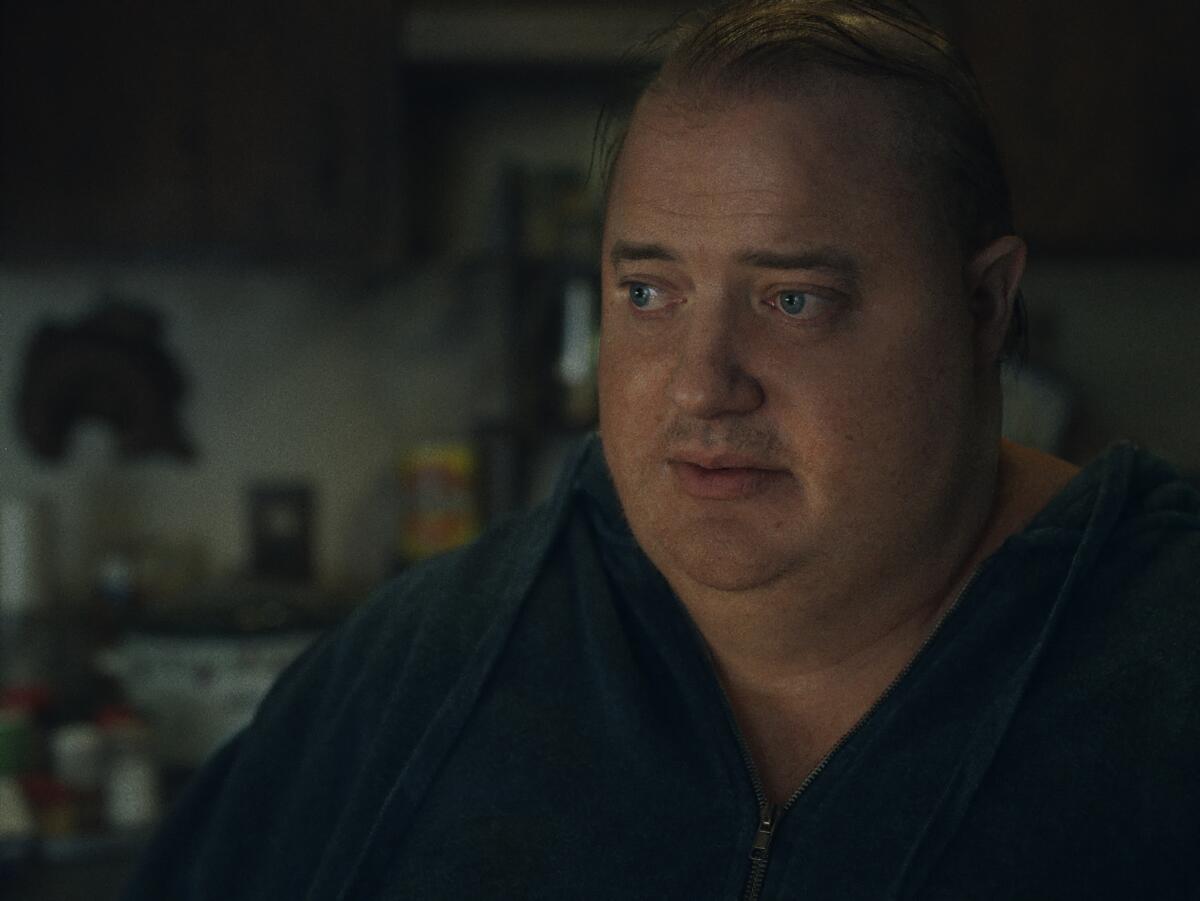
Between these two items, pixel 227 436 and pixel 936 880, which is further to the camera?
pixel 227 436

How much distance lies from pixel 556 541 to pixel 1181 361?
90.9 inches

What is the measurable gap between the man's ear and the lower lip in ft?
0.62

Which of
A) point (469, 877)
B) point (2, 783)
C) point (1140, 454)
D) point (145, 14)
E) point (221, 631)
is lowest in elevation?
point (2, 783)

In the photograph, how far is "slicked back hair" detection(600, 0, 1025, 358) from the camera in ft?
2.97

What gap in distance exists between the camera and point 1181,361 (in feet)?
9.98

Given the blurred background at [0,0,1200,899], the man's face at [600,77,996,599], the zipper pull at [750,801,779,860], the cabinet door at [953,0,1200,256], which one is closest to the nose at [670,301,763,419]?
the man's face at [600,77,996,599]

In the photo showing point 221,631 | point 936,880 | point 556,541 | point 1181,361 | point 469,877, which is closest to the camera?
point 936,880

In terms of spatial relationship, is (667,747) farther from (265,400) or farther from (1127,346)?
(1127,346)

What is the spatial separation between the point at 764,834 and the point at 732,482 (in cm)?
23

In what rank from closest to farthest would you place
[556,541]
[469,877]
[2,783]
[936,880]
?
[936,880]
[469,877]
[556,541]
[2,783]

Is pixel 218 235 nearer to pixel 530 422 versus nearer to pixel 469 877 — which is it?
pixel 530 422

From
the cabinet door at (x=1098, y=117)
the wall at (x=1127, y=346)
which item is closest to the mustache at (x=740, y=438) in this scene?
the cabinet door at (x=1098, y=117)

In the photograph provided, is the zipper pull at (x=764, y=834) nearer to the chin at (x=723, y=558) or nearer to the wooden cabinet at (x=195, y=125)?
the chin at (x=723, y=558)

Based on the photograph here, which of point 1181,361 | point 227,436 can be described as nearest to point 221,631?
point 227,436
